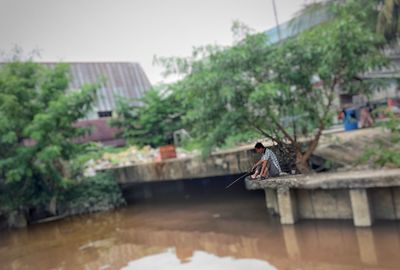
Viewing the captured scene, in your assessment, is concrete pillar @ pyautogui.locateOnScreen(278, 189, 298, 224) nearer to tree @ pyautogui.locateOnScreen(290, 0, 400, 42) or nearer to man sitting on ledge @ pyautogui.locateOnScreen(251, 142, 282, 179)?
tree @ pyautogui.locateOnScreen(290, 0, 400, 42)

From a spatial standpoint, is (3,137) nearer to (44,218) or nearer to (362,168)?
(44,218)

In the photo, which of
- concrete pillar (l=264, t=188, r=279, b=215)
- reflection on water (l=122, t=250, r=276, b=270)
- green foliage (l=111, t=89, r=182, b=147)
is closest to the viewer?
reflection on water (l=122, t=250, r=276, b=270)

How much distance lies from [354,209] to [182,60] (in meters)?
5.41

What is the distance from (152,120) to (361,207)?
502 inches

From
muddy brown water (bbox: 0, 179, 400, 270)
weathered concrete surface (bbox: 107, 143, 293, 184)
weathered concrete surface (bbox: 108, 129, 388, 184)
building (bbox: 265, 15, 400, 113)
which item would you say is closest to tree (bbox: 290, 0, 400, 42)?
building (bbox: 265, 15, 400, 113)

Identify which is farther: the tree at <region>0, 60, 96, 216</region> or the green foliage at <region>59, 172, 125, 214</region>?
the green foliage at <region>59, 172, 125, 214</region>

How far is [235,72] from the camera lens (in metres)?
9.80

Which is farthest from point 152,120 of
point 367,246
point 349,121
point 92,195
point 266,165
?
point 266,165

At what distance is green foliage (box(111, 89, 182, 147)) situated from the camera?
1998 cm

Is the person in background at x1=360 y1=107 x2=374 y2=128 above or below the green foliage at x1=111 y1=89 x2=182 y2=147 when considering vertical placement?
below

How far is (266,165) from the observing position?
978mm

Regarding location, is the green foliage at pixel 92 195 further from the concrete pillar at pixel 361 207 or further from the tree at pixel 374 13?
the concrete pillar at pixel 361 207

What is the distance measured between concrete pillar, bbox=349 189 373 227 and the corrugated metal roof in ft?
56.3

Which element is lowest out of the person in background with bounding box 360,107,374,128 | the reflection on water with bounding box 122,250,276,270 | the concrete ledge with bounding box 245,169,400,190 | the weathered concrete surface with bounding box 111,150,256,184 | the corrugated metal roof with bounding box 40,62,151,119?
the reflection on water with bounding box 122,250,276,270
